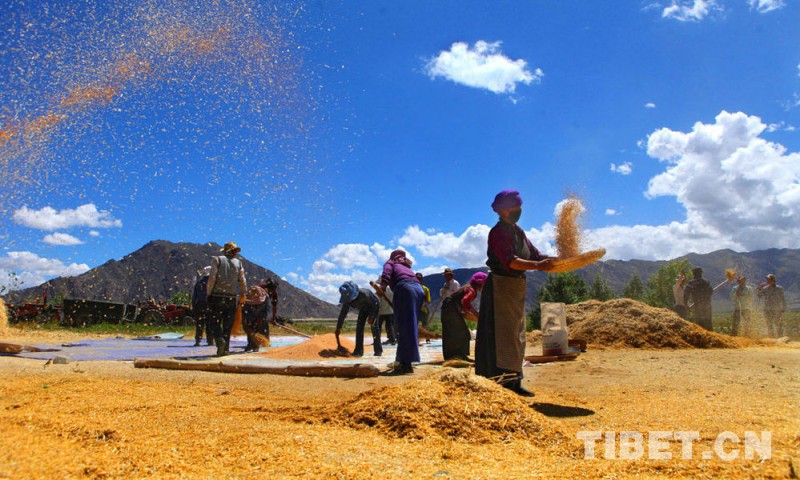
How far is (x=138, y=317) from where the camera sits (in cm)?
2050

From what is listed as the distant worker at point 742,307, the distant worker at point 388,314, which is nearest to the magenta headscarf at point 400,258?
the distant worker at point 388,314

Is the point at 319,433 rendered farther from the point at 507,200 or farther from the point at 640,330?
the point at 640,330

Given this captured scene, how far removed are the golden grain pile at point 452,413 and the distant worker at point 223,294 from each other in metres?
5.26

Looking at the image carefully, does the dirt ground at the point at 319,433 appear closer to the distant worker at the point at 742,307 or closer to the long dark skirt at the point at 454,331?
the long dark skirt at the point at 454,331

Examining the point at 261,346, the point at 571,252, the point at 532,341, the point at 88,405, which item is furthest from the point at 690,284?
the point at 88,405

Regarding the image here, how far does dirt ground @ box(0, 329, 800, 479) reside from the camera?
2.26m

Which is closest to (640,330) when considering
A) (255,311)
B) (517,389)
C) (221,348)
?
(517,389)

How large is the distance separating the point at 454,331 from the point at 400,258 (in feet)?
4.30

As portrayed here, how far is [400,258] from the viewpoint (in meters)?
7.62

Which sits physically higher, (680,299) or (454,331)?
(680,299)

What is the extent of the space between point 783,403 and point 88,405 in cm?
476

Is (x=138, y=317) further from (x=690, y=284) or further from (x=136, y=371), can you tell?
(x=690, y=284)

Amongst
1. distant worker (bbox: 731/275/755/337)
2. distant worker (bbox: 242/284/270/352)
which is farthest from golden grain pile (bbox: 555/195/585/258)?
distant worker (bbox: 731/275/755/337)

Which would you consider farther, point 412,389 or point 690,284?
point 690,284
